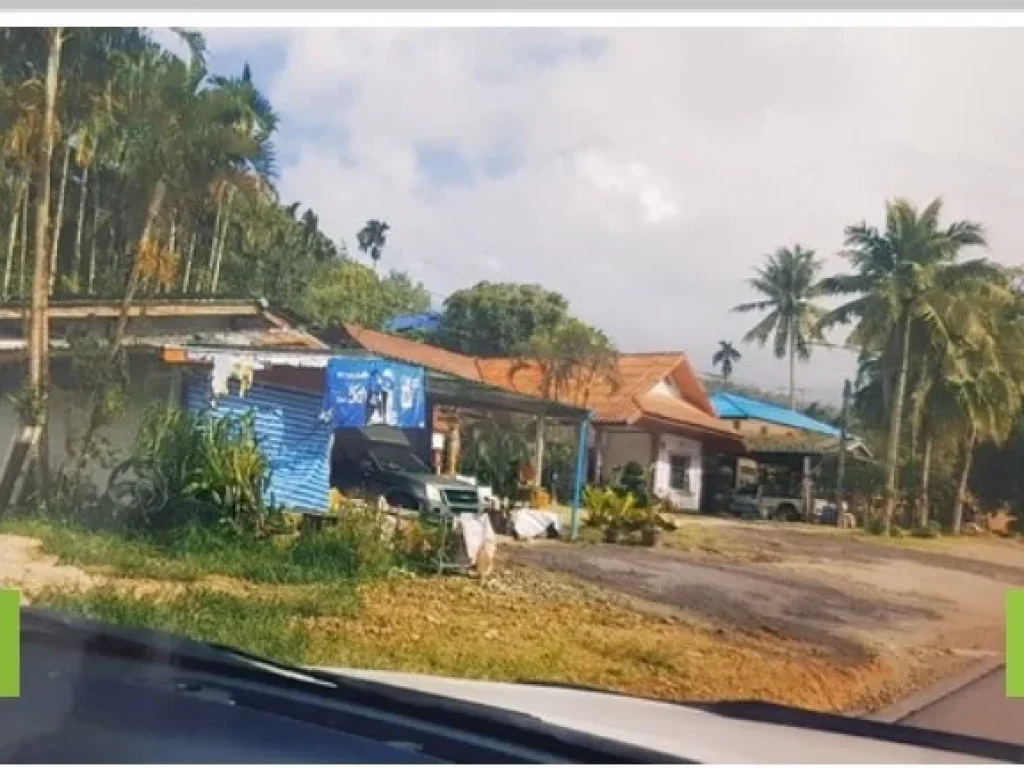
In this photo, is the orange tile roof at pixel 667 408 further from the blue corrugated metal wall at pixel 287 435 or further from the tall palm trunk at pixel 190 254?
the tall palm trunk at pixel 190 254

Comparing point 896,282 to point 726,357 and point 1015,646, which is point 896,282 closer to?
point 726,357

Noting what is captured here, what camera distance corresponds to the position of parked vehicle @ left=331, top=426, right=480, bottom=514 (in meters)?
3.50

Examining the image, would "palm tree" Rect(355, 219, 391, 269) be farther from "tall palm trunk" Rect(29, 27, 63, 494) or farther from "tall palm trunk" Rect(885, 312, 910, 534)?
"tall palm trunk" Rect(885, 312, 910, 534)

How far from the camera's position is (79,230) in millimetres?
3496

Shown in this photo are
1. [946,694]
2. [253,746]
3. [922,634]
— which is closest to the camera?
[253,746]

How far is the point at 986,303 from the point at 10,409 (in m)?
2.50

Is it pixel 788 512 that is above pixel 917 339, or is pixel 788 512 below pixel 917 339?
below

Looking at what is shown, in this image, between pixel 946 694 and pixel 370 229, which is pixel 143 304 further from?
pixel 946 694

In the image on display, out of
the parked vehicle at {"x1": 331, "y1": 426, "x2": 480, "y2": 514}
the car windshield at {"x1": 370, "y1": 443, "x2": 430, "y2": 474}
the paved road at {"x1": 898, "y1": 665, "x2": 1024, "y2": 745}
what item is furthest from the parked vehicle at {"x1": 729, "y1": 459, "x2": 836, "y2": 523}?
the car windshield at {"x1": 370, "y1": 443, "x2": 430, "y2": 474}

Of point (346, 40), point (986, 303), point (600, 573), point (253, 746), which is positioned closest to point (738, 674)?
point (600, 573)

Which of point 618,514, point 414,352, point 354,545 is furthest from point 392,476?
point 618,514

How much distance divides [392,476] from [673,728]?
108 centimetres

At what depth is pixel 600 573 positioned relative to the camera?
11.5 ft

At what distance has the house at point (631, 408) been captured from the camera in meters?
3.48
